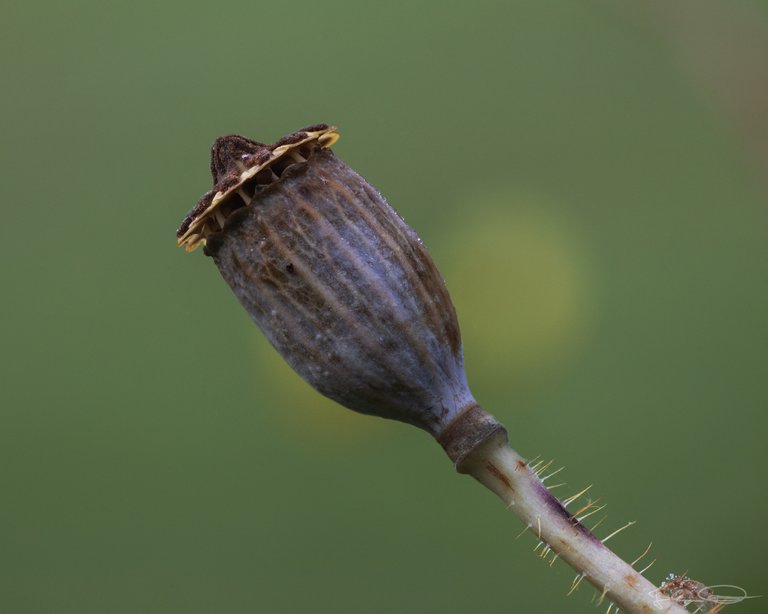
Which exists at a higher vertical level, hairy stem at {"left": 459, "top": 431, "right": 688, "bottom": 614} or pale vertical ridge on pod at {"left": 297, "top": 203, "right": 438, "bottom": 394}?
pale vertical ridge on pod at {"left": 297, "top": 203, "right": 438, "bottom": 394}

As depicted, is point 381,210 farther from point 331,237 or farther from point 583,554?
point 583,554

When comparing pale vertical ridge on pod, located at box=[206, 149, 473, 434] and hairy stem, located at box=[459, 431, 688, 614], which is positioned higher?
pale vertical ridge on pod, located at box=[206, 149, 473, 434]

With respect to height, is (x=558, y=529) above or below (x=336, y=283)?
below

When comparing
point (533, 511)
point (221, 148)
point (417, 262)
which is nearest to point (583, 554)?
point (533, 511)

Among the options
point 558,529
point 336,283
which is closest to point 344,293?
point 336,283

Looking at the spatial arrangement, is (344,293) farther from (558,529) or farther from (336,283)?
Result: (558,529)
